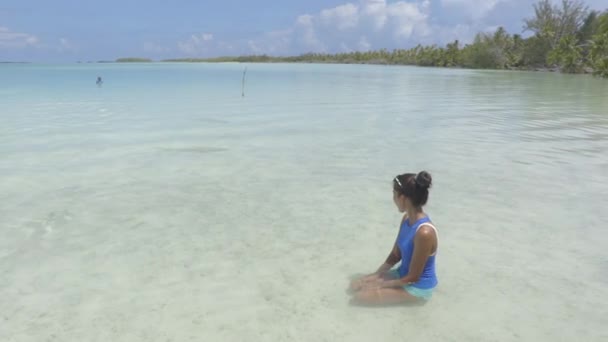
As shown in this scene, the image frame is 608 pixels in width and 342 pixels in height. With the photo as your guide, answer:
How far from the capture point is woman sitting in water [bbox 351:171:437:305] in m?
2.92

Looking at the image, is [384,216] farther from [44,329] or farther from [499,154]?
[499,154]

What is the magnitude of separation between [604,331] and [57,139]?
415 inches

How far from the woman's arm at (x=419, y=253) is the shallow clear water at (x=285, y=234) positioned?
287 mm

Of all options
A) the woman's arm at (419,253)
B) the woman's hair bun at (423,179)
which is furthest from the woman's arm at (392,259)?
the woman's hair bun at (423,179)

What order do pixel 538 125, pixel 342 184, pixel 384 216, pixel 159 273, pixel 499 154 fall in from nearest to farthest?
pixel 159 273 < pixel 384 216 < pixel 342 184 < pixel 499 154 < pixel 538 125

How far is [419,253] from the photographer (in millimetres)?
3053

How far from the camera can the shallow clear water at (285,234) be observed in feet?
10.6

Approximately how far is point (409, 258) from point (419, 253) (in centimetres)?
21

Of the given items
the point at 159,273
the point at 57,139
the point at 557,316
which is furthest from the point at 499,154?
the point at 57,139

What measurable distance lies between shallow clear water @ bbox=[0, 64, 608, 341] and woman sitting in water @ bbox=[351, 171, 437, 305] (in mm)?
128

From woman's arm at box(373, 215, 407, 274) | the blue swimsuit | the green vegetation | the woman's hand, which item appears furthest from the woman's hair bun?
the green vegetation

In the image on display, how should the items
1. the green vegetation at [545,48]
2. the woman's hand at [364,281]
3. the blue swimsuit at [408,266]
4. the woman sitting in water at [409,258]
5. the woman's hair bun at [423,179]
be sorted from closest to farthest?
the woman's hair bun at [423,179]
the woman sitting in water at [409,258]
the blue swimsuit at [408,266]
the woman's hand at [364,281]
the green vegetation at [545,48]

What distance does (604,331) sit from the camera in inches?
121

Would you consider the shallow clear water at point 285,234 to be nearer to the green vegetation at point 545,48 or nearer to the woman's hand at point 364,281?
the woman's hand at point 364,281
